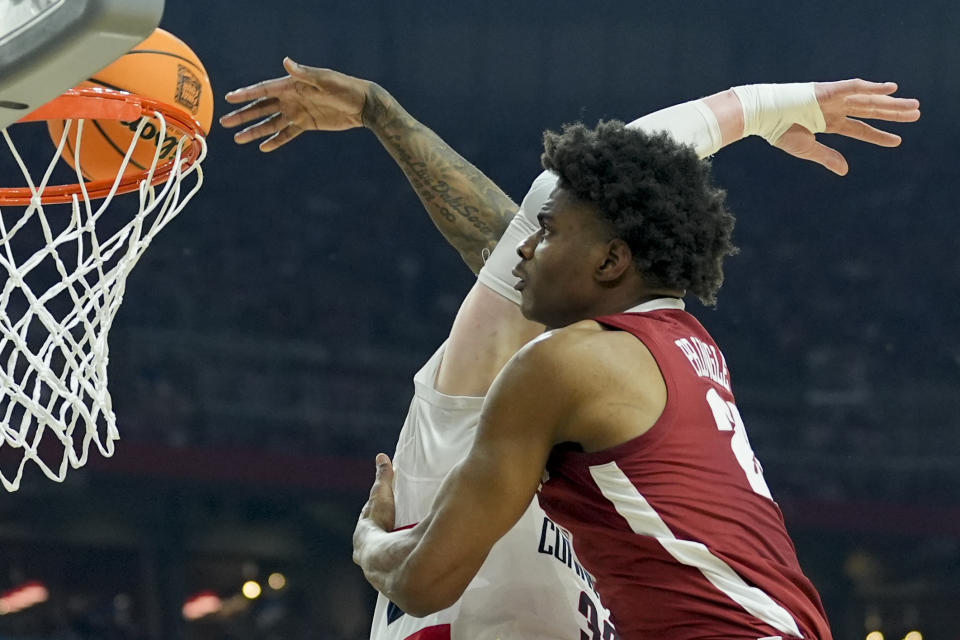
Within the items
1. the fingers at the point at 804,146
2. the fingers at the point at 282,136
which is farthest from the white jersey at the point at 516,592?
the fingers at the point at 804,146

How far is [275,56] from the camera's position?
245 inches

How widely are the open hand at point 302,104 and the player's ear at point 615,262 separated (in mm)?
1208

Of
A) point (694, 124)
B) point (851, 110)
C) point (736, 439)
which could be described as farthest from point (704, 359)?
point (851, 110)

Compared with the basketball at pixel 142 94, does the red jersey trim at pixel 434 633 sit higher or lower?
lower

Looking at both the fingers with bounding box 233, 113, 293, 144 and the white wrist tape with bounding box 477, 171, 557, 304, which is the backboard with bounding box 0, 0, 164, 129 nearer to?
the white wrist tape with bounding box 477, 171, 557, 304

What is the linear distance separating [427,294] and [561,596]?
422 centimetres

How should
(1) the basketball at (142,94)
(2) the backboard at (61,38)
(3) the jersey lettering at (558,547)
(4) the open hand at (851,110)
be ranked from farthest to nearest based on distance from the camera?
(4) the open hand at (851,110) < (1) the basketball at (142,94) < (3) the jersey lettering at (558,547) < (2) the backboard at (61,38)

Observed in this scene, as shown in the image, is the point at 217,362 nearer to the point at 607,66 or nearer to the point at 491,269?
the point at 607,66

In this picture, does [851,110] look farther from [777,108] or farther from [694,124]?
[694,124]

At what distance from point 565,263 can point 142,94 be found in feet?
4.03

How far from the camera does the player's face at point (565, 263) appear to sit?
1627mm

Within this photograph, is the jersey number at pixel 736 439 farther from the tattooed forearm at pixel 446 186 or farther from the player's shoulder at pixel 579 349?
the tattooed forearm at pixel 446 186

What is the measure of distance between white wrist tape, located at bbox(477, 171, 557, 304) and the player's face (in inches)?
20.3

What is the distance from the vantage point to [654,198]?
1.62 m
